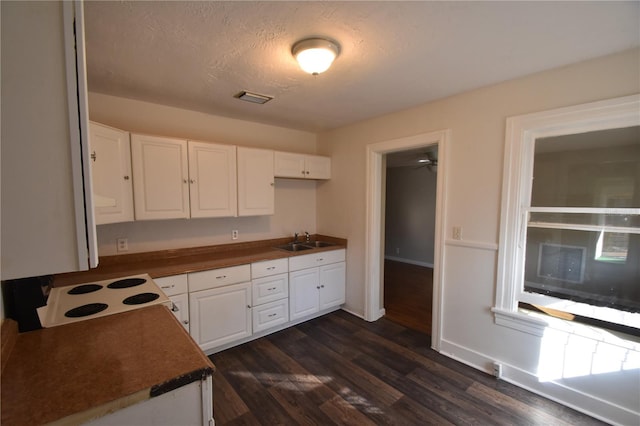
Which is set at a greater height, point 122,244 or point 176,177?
point 176,177

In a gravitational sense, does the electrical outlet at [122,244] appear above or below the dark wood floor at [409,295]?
above

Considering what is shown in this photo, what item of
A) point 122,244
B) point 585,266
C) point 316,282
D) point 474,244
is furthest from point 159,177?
point 585,266

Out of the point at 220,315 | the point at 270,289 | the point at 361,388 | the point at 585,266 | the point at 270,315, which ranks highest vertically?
the point at 585,266

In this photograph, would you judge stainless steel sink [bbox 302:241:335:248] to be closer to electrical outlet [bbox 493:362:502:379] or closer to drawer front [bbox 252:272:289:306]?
drawer front [bbox 252:272:289:306]

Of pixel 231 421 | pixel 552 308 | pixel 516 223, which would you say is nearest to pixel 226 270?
pixel 231 421

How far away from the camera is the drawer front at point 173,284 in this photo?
2262 millimetres

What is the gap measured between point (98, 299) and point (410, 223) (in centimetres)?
567

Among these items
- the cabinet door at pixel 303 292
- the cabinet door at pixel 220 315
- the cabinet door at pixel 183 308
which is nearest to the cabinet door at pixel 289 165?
the cabinet door at pixel 303 292

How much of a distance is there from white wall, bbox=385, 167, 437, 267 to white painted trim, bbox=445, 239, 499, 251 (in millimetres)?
3380

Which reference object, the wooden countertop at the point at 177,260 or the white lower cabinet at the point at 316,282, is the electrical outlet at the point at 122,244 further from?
the white lower cabinet at the point at 316,282

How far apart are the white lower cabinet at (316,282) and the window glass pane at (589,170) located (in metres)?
2.10

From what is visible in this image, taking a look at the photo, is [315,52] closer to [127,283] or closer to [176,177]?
[176,177]

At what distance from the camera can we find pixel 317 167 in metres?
3.57

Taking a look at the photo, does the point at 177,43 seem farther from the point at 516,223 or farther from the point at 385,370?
the point at 385,370
